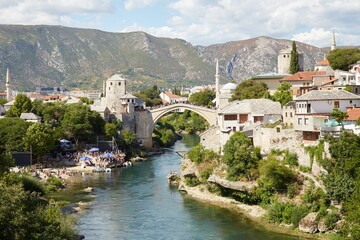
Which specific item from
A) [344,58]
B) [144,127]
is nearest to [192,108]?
[144,127]

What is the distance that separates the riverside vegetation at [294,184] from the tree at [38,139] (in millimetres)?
19809

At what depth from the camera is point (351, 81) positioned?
4578cm

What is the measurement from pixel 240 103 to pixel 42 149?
753 inches

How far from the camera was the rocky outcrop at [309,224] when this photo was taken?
94.0ft

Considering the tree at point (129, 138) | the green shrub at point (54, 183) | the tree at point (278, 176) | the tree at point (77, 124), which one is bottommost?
the green shrub at point (54, 183)

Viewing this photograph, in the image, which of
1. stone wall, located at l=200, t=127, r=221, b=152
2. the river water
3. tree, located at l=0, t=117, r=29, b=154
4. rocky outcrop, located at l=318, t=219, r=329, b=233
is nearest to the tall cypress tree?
stone wall, located at l=200, t=127, r=221, b=152

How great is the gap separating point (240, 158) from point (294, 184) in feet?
15.3

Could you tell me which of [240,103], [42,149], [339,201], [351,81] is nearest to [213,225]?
[339,201]

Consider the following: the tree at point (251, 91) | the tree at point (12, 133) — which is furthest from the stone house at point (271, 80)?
the tree at point (12, 133)

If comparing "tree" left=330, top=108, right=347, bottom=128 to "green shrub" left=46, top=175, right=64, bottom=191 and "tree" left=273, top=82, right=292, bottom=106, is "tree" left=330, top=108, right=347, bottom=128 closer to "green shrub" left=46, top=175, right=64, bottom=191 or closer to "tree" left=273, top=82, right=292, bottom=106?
"tree" left=273, top=82, right=292, bottom=106

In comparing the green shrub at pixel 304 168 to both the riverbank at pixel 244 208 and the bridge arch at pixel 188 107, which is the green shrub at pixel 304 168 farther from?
→ the bridge arch at pixel 188 107

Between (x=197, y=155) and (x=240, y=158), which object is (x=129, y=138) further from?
(x=240, y=158)

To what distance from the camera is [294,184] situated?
31.9 m

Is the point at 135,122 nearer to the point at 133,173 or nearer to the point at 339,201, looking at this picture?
the point at 133,173
